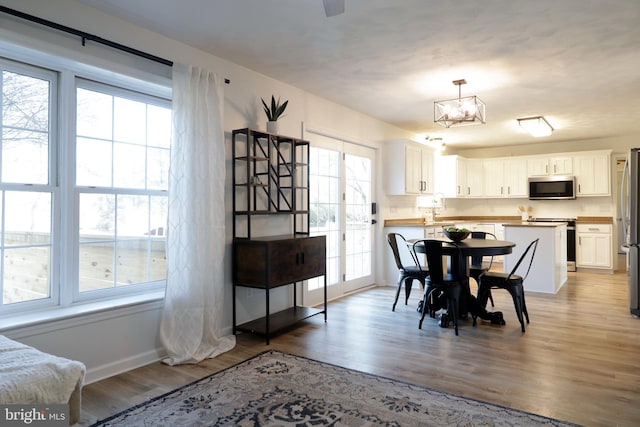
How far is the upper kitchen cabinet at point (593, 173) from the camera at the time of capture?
7.51 meters

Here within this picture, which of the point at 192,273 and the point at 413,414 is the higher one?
the point at 192,273

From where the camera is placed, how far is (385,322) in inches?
169

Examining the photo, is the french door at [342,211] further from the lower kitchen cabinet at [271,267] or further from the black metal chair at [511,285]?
the black metal chair at [511,285]

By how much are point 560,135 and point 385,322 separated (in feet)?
18.3

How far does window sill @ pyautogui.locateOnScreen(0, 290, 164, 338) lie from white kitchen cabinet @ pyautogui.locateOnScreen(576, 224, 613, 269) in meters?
7.40

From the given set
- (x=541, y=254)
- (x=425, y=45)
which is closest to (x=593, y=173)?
(x=541, y=254)

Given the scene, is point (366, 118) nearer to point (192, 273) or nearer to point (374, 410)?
point (192, 273)

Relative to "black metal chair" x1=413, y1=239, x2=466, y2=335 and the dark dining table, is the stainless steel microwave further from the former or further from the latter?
"black metal chair" x1=413, y1=239, x2=466, y2=335

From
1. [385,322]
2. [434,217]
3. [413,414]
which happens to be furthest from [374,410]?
[434,217]

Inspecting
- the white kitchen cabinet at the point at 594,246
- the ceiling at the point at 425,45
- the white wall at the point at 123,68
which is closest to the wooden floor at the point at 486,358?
the white wall at the point at 123,68

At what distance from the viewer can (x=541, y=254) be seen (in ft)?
18.7

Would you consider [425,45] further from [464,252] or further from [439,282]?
[439,282]

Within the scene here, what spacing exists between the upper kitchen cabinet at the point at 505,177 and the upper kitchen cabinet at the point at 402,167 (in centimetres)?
278

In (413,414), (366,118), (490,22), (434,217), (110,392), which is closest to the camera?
(413,414)
